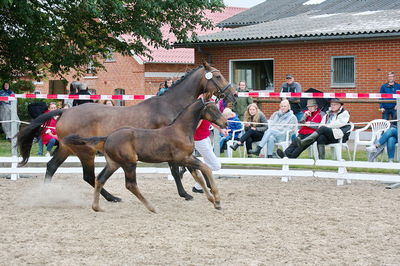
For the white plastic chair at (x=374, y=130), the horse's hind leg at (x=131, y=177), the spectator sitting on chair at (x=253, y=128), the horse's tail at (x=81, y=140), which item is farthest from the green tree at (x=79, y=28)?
the horse's hind leg at (x=131, y=177)

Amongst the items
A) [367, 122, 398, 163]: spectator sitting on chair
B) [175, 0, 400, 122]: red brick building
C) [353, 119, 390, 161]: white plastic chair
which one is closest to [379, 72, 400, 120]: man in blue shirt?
[353, 119, 390, 161]: white plastic chair

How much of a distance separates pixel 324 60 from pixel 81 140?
15452 millimetres

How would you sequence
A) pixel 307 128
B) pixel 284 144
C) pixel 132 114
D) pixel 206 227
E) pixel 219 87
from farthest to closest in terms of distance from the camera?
pixel 284 144 < pixel 307 128 < pixel 219 87 < pixel 132 114 < pixel 206 227

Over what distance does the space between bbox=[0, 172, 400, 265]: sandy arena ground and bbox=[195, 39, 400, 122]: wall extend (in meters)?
10.5

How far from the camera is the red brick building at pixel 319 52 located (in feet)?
72.0

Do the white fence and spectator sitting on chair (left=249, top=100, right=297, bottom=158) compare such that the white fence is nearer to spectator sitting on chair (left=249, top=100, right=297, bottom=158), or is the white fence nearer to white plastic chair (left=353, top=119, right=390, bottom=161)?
spectator sitting on chair (left=249, top=100, right=297, bottom=158)

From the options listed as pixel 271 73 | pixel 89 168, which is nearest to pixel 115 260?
pixel 89 168

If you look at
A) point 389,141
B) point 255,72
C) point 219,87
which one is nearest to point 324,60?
point 255,72

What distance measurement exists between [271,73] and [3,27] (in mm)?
9495

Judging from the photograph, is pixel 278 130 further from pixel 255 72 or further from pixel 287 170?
pixel 255 72

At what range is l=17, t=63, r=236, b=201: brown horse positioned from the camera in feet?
32.0

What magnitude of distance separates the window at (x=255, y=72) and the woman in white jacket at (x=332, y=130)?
12296 millimetres

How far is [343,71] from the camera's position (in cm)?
2325

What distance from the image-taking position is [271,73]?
2556cm
